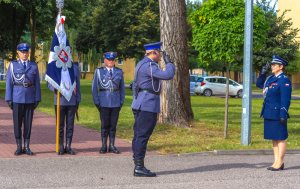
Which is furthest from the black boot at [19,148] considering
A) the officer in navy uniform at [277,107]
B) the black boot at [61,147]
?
the officer in navy uniform at [277,107]

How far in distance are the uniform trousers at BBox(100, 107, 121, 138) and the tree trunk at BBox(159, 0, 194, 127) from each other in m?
4.03

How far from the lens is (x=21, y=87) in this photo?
10.9m

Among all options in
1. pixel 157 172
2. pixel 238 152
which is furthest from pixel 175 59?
pixel 157 172

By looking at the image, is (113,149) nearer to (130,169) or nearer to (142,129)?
(130,169)

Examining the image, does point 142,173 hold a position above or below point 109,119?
below

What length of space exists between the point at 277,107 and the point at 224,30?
172 inches

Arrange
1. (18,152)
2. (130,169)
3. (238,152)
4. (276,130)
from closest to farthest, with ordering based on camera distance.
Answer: (130,169) < (276,130) < (18,152) < (238,152)

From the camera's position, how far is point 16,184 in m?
8.45

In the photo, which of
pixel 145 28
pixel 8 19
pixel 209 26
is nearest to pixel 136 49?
pixel 145 28

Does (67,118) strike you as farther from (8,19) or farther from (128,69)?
(128,69)

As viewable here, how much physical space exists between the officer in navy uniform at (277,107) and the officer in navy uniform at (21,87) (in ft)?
13.2

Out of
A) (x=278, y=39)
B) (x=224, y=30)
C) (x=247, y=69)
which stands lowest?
(x=247, y=69)

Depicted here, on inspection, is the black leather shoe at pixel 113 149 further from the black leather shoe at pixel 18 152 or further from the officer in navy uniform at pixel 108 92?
the black leather shoe at pixel 18 152

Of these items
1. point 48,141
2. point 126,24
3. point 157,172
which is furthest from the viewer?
point 126,24
